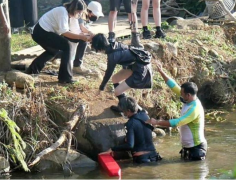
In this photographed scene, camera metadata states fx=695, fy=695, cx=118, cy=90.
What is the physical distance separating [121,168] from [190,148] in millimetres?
1011

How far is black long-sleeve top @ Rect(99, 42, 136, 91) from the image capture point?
947cm

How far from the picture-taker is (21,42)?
13.7 m

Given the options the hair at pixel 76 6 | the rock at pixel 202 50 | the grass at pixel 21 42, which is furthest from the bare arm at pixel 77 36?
the rock at pixel 202 50

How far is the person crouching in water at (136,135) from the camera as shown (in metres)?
9.25

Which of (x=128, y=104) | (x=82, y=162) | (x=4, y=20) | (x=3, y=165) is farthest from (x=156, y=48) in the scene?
(x=3, y=165)

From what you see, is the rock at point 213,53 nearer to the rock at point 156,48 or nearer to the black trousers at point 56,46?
the rock at point 156,48

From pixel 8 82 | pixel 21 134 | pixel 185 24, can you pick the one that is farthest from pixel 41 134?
pixel 185 24

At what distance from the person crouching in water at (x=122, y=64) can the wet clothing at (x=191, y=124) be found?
739 millimetres

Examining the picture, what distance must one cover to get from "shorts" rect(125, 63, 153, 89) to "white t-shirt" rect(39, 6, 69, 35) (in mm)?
1155

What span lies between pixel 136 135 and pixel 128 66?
106cm

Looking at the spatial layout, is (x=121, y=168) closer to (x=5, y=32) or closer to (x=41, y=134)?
(x=41, y=134)

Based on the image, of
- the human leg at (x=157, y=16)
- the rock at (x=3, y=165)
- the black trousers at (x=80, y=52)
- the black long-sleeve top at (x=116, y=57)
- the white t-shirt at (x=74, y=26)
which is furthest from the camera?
the human leg at (x=157, y=16)

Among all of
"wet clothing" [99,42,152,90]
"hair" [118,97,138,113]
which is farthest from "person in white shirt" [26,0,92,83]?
"hair" [118,97,138,113]

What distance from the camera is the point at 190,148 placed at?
31.3ft
